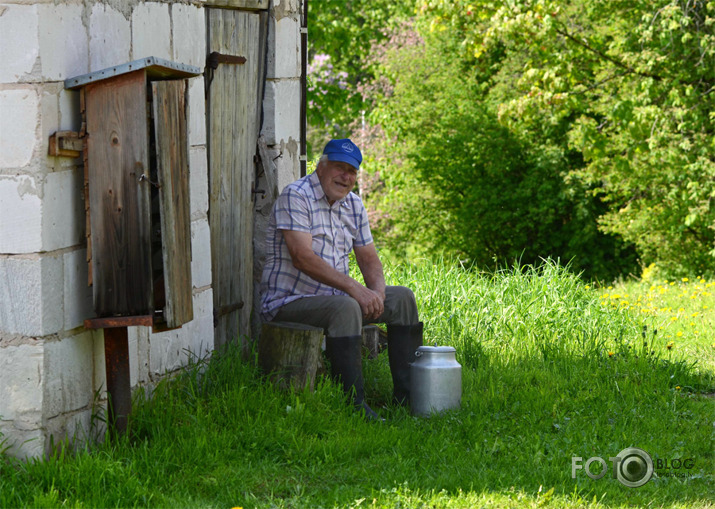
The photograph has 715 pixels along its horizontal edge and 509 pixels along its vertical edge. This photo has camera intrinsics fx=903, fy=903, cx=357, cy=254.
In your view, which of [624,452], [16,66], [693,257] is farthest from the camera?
[693,257]

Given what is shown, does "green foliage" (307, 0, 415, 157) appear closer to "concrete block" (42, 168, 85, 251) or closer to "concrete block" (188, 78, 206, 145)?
"concrete block" (188, 78, 206, 145)

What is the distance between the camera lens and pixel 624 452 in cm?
402

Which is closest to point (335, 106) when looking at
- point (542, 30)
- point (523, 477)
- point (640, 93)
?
point (542, 30)

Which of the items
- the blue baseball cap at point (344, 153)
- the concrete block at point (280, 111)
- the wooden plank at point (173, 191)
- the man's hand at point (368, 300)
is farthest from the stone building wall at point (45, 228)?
the concrete block at point (280, 111)

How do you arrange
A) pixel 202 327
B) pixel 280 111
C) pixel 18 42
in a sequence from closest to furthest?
pixel 18 42 → pixel 202 327 → pixel 280 111

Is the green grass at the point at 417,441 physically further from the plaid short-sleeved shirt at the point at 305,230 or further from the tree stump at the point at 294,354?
the plaid short-sleeved shirt at the point at 305,230

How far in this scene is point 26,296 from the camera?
337 centimetres

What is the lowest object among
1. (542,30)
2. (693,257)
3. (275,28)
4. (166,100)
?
(693,257)

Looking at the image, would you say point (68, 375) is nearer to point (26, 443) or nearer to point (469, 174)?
point (26, 443)

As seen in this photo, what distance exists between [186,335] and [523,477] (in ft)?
5.75

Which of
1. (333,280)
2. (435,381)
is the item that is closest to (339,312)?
(333,280)

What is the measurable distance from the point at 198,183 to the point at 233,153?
2.12 ft

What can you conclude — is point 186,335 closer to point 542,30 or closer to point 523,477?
point 523,477

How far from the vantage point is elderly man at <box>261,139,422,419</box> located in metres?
4.50
